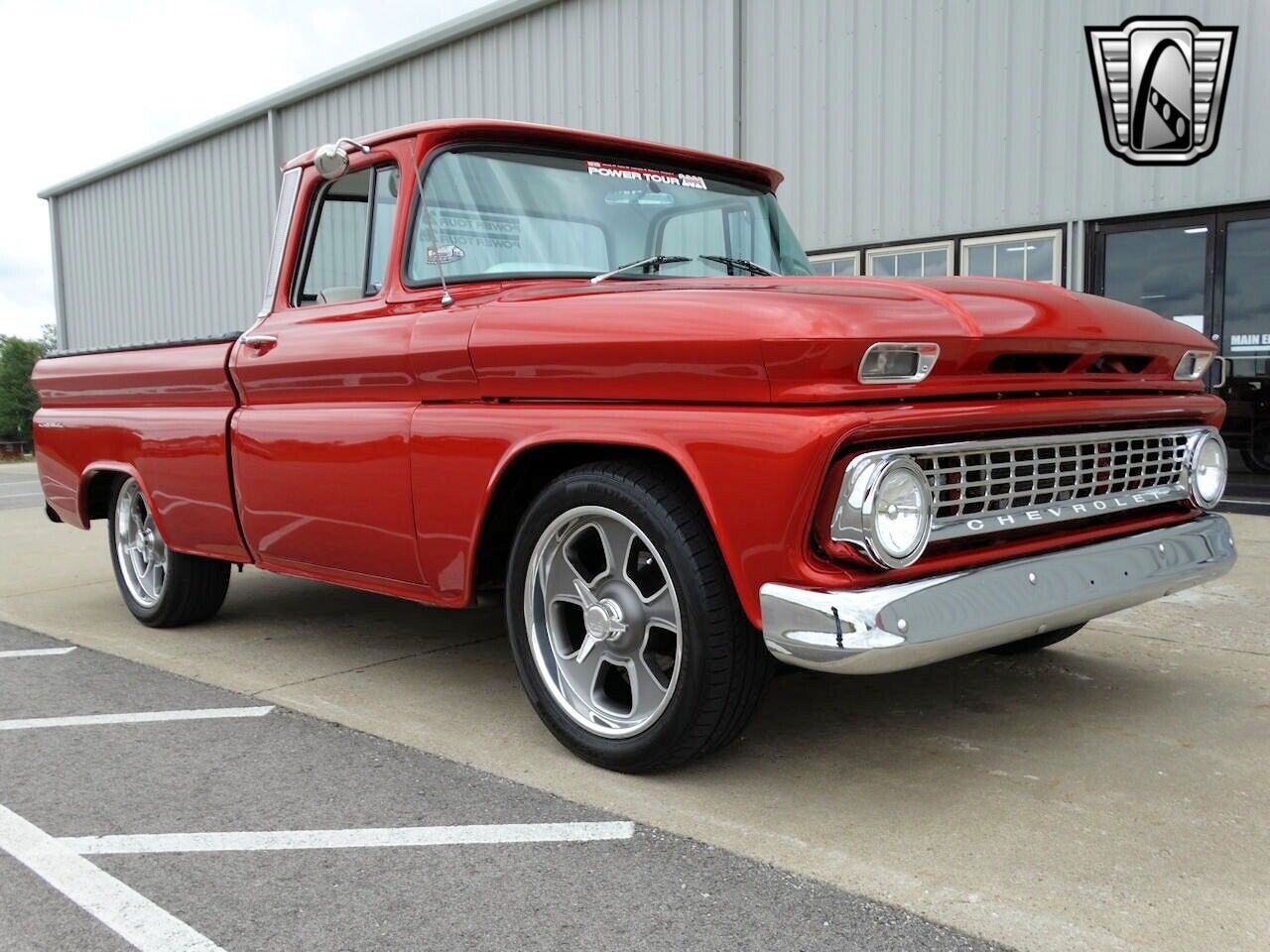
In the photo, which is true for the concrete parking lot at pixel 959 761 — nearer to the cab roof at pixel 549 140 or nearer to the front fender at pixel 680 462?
the front fender at pixel 680 462

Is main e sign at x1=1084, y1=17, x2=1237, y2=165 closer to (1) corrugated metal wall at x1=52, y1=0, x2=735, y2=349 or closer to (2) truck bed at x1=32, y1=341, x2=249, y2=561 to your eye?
(1) corrugated metal wall at x1=52, y1=0, x2=735, y2=349

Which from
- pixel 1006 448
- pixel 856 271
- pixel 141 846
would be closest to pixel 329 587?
pixel 141 846

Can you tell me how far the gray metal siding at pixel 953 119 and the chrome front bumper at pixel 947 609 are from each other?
641cm

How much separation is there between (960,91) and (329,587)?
6.55 m

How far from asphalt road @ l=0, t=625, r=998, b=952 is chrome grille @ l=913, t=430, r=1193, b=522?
3.12 ft

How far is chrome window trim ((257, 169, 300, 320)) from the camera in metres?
4.14

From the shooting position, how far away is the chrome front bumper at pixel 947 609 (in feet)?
7.63

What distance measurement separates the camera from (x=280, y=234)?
4.19 meters

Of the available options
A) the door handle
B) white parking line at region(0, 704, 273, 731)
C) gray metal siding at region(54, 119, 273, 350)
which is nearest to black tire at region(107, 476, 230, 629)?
the door handle

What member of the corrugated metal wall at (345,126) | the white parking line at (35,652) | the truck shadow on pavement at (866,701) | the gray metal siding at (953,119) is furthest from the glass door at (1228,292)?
the white parking line at (35,652)

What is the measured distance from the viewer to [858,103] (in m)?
9.75

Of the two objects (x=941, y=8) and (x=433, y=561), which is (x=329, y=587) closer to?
(x=433, y=561)

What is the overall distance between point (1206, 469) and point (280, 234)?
10.9 feet

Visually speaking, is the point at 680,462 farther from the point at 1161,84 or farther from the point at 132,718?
the point at 1161,84
